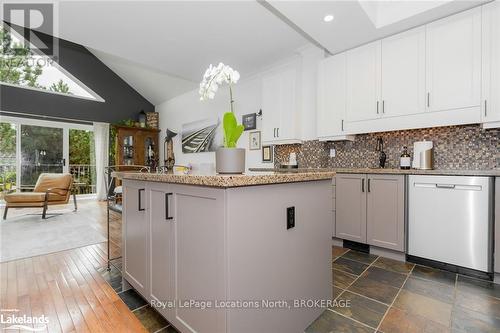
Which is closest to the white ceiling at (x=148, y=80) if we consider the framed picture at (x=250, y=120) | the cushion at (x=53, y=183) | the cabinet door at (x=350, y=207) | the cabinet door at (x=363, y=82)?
the framed picture at (x=250, y=120)

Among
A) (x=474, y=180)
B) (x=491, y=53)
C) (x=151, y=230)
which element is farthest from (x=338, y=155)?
(x=151, y=230)

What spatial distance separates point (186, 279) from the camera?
3.95 feet

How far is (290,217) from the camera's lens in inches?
50.6

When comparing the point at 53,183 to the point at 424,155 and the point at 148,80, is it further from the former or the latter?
the point at 424,155

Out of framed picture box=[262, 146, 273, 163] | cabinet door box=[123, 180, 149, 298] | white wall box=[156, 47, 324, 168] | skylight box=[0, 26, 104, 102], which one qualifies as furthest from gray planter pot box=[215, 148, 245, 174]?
skylight box=[0, 26, 104, 102]

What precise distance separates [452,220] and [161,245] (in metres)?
2.47

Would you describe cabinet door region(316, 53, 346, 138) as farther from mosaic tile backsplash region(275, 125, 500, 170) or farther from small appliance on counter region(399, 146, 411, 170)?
small appliance on counter region(399, 146, 411, 170)

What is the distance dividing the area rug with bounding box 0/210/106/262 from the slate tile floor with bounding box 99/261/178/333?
4.00ft

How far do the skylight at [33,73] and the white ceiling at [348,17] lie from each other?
20.4ft

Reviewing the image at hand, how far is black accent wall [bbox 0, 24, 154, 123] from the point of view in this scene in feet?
18.0

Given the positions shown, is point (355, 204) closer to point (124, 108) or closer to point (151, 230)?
point (151, 230)

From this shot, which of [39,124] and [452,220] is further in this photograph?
[39,124]

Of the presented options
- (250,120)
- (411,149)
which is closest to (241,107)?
(250,120)

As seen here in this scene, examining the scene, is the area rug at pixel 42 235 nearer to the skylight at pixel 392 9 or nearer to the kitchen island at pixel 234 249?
the kitchen island at pixel 234 249
